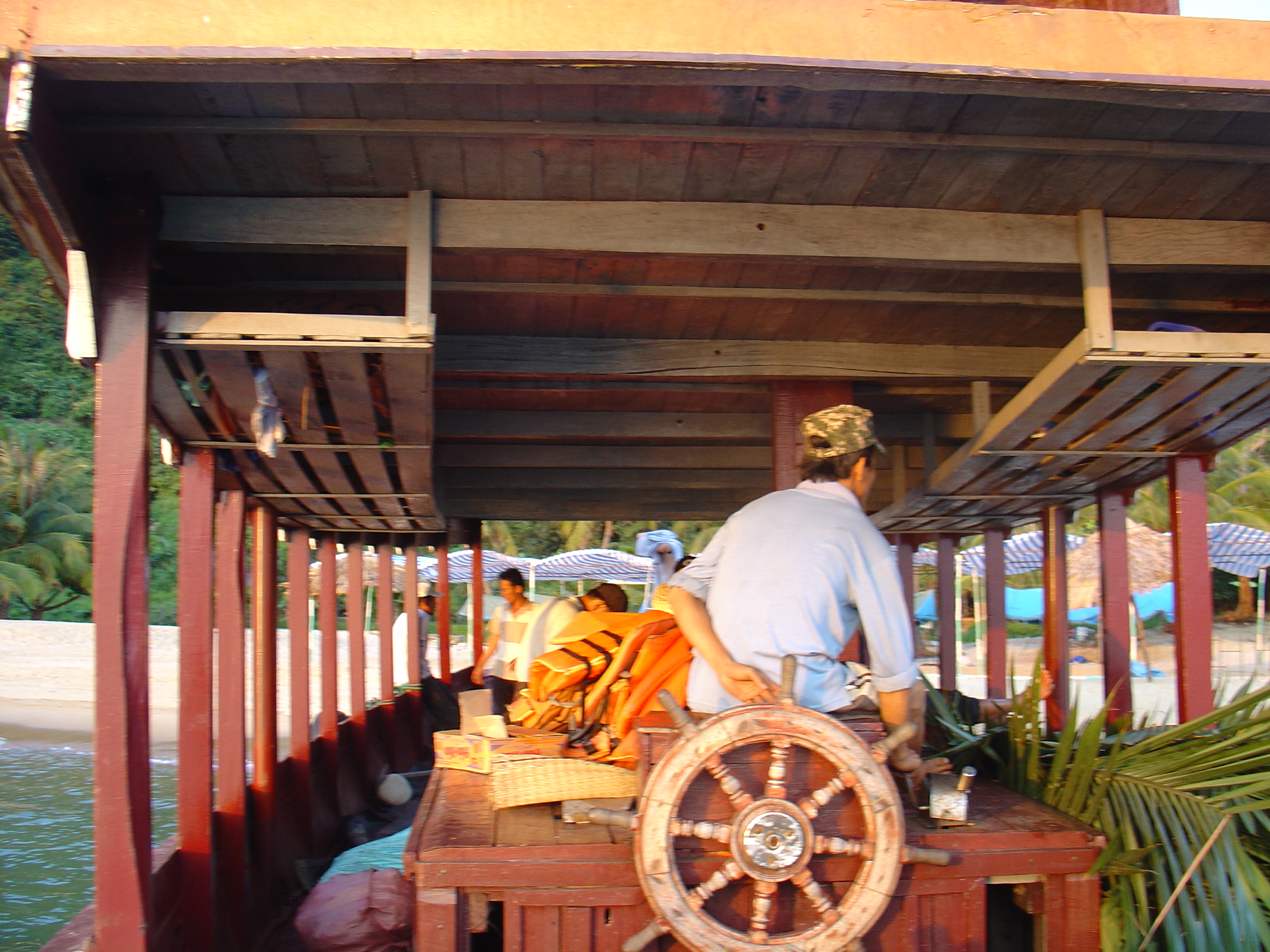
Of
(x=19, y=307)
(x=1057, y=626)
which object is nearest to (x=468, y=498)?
(x=1057, y=626)

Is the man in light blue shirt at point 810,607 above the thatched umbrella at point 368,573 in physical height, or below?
above

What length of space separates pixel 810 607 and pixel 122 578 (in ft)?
6.85

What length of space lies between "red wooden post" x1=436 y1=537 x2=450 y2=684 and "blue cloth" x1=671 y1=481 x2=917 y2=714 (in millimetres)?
8119

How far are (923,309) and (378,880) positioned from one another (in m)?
3.56

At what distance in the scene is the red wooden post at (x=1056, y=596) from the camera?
677 centimetres

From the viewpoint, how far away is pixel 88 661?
20828 millimetres

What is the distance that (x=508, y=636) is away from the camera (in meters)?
8.05

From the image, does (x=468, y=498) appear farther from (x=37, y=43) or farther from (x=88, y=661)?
(x=88, y=661)

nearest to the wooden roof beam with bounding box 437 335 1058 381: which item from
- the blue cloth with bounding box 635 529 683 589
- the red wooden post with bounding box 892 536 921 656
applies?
the blue cloth with bounding box 635 529 683 589

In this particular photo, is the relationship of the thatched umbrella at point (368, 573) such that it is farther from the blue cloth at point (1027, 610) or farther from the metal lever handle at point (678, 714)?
the metal lever handle at point (678, 714)

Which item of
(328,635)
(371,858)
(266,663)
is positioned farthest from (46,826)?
(371,858)

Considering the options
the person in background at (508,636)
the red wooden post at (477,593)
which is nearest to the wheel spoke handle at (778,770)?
the person in background at (508,636)

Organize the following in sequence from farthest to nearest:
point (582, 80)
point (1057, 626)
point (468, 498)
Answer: point (468, 498), point (1057, 626), point (582, 80)

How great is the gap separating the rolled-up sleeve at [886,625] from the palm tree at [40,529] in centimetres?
2537
